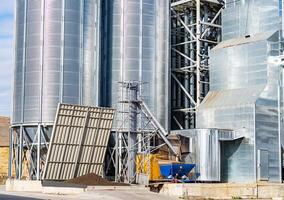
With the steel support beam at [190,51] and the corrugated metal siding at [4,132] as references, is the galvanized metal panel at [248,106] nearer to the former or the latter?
the steel support beam at [190,51]

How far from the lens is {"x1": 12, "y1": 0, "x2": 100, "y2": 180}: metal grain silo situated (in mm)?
64750

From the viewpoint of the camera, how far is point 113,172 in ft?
226

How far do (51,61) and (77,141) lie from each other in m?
8.73

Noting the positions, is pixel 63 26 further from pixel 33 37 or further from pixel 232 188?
pixel 232 188

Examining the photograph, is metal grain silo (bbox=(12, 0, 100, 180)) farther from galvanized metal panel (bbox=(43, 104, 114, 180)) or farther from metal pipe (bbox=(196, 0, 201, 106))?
metal pipe (bbox=(196, 0, 201, 106))

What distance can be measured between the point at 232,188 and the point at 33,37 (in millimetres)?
25401

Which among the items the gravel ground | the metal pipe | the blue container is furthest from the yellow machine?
the metal pipe

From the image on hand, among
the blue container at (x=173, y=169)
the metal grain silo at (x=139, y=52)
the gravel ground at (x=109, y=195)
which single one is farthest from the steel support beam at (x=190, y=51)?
the gravel ground at (x=109, y=195)

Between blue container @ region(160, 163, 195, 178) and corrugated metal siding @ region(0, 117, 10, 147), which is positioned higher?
corrugated metal siding @ region(0, 117, 10, 147)

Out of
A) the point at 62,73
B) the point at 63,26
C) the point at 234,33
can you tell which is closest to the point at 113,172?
the point at 62,73

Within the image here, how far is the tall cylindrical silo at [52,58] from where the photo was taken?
213ft

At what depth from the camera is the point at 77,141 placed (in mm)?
62906

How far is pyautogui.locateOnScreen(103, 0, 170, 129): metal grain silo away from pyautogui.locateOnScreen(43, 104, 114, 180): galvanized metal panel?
563cm

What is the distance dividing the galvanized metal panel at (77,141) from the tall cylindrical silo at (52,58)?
2961mm
